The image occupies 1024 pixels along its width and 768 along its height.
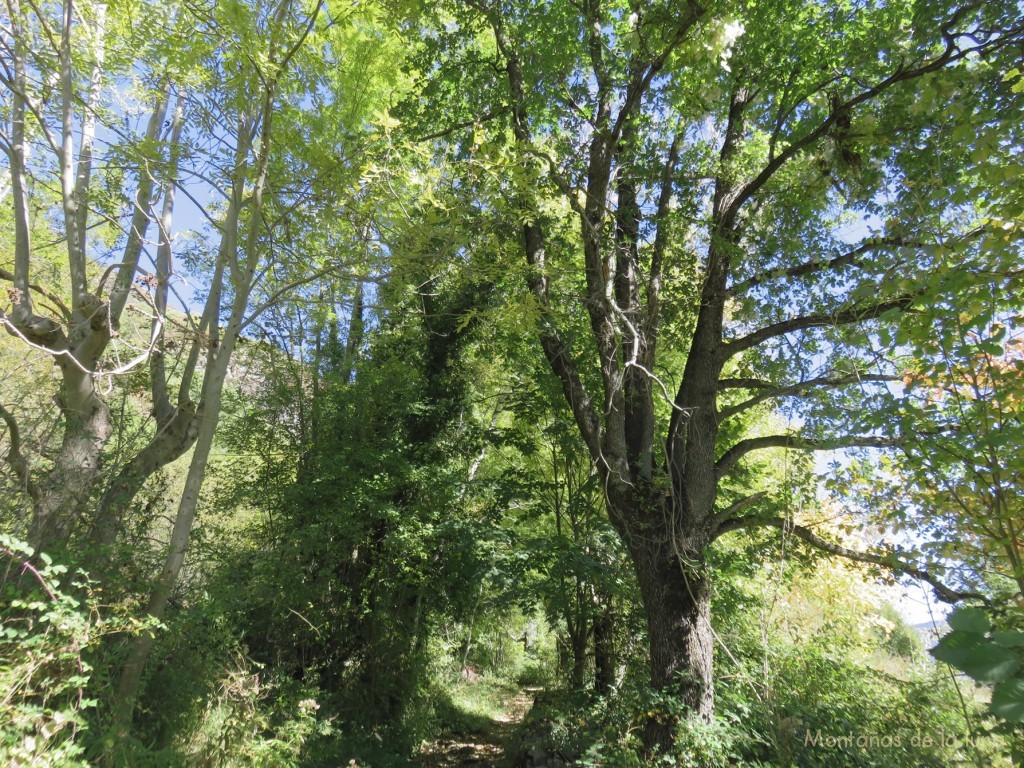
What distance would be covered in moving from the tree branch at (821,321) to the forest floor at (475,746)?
17.9 ft

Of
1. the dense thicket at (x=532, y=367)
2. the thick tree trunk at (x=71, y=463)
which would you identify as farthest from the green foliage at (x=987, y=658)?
the thick tree trunk at (x=71, y=463)

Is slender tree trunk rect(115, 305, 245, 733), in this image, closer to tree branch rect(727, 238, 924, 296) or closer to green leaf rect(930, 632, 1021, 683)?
green leaf rect(930, 632, 1021, 683)

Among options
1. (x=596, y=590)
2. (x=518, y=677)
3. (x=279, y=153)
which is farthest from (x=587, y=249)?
(x=518, y=677)

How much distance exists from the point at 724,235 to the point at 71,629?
5613mm

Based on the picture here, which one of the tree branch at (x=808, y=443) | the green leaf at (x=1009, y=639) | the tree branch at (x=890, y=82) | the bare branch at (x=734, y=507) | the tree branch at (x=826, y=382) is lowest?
the green leaf at (x=1009, y=639)

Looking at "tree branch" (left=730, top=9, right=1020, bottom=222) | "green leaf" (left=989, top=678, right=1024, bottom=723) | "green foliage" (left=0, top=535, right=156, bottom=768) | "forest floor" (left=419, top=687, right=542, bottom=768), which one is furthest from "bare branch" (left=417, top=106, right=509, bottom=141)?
"forest floor" (left=419, top=687, right=542, bottom=768)

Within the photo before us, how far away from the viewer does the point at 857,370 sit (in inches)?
152

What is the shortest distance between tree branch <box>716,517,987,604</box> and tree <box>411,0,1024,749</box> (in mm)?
43

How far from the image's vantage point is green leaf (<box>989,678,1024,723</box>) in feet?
3.56

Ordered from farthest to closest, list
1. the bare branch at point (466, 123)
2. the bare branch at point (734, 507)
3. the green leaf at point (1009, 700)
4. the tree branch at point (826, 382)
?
1. the bare branch at point (466, 123)
2. the bare branch at point (734, 507)
3. the tree branch at point (826, 382)
4. the green leaf at point (1009, 700)

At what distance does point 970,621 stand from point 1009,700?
0.50 feet

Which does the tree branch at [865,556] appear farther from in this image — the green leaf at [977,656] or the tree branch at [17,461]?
the tree branch at [17,461]

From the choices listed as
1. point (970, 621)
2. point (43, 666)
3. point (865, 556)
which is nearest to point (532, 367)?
point (865, 556)

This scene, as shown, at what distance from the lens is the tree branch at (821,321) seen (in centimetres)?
404
